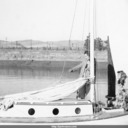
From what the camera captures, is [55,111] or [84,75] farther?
[84,75]

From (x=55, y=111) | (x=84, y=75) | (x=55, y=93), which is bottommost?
(x=55, y=111)

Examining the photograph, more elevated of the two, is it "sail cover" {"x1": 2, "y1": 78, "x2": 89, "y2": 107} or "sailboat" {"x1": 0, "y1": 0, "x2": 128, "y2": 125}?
"sail cover" {"x1": 2, "y1": 78, "x2": 89, "y2": 107}

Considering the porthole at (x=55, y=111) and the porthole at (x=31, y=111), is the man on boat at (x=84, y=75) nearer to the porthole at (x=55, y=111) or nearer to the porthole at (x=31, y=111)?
the porthole at (x=55, y=111)

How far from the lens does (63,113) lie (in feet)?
6.26

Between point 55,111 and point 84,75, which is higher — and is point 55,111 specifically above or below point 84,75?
below

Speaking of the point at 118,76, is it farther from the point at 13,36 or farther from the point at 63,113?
the point at 13,36

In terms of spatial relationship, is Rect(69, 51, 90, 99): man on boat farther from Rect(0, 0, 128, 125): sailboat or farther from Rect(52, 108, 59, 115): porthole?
Rect(52, 108, 59, 115): porthole

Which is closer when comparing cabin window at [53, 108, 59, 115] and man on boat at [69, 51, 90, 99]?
cabin window at [53, 108, 59, 115]

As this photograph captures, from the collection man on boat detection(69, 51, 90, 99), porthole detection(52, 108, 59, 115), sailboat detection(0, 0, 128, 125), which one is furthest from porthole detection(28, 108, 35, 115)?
man on boat detection(69, 51, 90, 99)

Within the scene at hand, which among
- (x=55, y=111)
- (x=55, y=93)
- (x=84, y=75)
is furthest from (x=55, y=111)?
(x=84, y=75)

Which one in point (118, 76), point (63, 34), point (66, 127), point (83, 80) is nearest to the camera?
point (66, 127)

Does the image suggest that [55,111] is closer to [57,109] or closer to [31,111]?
[57,109]

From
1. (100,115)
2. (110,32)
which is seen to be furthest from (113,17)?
(100,115)

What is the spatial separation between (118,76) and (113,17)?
0.52m
